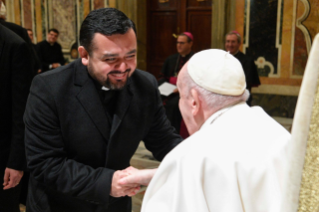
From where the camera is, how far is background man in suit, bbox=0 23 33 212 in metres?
2.23

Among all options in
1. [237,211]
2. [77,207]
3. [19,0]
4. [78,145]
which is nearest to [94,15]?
[78,145]

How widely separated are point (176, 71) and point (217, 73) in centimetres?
503

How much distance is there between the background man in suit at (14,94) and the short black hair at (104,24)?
676 mm

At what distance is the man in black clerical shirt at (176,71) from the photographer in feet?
19.4

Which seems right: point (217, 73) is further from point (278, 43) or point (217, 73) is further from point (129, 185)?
point (278, 43)

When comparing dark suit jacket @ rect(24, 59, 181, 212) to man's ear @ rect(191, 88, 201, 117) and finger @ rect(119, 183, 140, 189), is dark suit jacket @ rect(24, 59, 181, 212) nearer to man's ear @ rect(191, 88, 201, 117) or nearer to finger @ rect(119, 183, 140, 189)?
finger @ rect(119, 183, 140, 189)

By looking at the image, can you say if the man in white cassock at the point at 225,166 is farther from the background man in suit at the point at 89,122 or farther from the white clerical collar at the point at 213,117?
the background man in suit at the point at 89,122

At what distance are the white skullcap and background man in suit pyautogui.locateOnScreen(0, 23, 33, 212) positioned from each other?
1193 millimetres

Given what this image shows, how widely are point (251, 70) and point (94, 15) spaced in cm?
522

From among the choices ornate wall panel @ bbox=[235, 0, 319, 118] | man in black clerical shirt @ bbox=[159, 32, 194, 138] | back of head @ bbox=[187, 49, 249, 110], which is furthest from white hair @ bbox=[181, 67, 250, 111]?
ornate wall panel @ bbox=[235, 0, 319, 118]

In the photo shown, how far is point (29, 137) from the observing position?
174cm

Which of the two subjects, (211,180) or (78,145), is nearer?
(211,180)

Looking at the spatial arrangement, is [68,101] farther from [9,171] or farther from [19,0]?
[19,0]

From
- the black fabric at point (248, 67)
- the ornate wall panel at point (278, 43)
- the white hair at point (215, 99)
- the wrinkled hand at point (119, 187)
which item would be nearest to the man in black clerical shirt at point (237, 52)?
the black fabric at point (248, 67)
